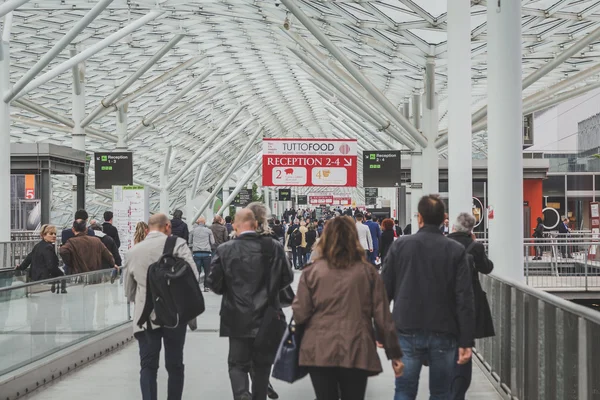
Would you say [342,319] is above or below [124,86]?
below

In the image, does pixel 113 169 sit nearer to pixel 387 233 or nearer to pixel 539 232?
pixel 539 232

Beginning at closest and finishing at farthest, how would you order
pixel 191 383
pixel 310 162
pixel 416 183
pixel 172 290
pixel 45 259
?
pixel 172 290 → pixel 191 383 → pixel 45 259 → pixel 310 162 → pixel 416 183

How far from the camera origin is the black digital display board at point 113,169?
3503 centimetres

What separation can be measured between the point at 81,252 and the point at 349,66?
13661 mm

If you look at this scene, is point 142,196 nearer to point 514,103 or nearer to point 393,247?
point 514,103

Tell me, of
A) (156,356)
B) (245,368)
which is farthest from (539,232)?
(245,368)

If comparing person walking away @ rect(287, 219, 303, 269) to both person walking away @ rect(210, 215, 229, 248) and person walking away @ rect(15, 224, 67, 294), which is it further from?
person walking away @ rect(15, 224, 67, 294)

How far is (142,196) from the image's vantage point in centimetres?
2536

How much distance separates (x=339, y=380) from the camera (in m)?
5.54

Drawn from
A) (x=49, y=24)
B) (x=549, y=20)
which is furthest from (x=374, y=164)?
(x=49, y=24)

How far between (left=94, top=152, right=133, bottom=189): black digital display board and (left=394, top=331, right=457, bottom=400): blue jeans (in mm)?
29741

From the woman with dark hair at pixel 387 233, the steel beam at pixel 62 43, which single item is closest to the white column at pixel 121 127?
the steel beam at pixel 62 43

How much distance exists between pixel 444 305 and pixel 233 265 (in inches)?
68.9

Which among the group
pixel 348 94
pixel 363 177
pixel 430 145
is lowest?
pixel 363 177
